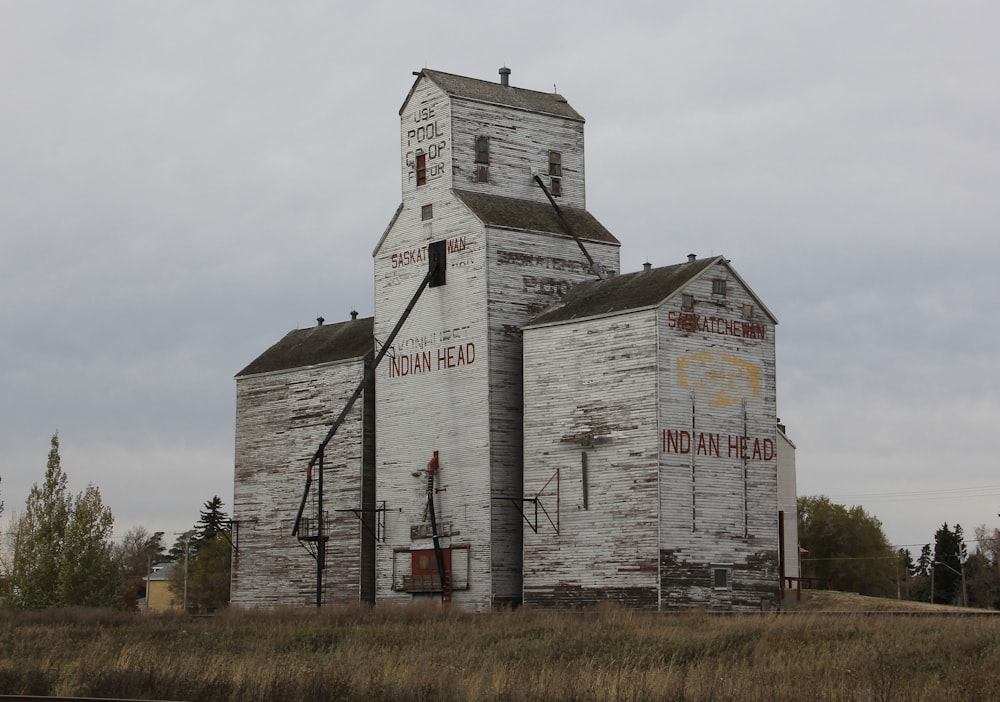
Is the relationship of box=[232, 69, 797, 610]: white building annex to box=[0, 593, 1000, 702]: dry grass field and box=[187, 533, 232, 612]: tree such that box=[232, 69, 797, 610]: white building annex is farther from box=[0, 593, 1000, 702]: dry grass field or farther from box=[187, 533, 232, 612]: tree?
box=[187, 533, 232, 612]: tree

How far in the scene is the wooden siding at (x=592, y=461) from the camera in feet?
136

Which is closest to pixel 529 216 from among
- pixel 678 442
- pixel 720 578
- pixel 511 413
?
pixel 511 413

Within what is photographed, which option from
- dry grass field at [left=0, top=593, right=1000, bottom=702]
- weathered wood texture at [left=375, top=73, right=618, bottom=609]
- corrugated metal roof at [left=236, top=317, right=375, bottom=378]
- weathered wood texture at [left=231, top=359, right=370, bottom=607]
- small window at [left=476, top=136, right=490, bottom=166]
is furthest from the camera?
corrugated metal roof at [left=236, top=317, right=375, bottom=378]

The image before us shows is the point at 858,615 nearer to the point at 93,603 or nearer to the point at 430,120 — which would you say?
the point at 430,120

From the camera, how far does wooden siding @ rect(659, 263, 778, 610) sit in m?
41.4

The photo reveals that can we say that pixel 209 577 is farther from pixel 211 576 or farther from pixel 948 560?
pixel 948 560

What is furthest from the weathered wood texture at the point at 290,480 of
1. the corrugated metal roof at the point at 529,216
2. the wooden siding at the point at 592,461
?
the wooden siding at the point at 592,461

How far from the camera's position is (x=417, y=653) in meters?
29.3

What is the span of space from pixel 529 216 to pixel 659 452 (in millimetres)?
11695

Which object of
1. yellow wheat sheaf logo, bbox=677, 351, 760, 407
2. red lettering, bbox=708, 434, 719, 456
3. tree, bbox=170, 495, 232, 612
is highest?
yellow wheat sheaf logo, bbox=677, 351, 760, 407

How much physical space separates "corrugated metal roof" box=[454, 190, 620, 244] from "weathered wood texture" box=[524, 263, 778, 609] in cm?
506

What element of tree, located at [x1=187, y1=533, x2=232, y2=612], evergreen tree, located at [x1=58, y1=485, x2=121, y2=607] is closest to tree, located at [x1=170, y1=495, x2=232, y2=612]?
tree, located at [x1=187, y1=533, x2=232, y2=612]

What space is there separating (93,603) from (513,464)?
23.6 m

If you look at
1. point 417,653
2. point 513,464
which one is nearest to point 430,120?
point 513,464
